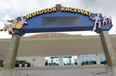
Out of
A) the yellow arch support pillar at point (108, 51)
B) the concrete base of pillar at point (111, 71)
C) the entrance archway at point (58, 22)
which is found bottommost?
the concrete base of pillar at point (111, 71)

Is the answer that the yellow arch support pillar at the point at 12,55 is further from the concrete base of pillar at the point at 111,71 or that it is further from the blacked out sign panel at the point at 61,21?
the concrete base of pillar at the point at 111,71

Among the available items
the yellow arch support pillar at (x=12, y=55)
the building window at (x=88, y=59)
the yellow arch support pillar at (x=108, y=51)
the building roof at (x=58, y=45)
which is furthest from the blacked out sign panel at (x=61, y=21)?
the building window at (x=88, y=59)

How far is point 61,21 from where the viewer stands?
1226 cm

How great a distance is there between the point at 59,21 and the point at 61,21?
0.18m

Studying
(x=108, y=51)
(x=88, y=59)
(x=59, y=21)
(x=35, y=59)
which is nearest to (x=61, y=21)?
(x=59, y=21)

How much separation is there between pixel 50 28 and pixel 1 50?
71.7ft

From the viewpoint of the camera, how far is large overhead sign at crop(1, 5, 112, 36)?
12.0m

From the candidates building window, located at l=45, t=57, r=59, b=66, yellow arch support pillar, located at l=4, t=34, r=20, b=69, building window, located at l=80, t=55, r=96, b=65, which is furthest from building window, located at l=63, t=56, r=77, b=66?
yellow arch support pillar, located at l=4, t=34, r=20, b=69

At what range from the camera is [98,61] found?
31078 millimetres

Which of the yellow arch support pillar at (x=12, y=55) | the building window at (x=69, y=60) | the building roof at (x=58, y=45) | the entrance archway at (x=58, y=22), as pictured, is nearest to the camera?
the yellow arch support pillar at (x=12, y=55)

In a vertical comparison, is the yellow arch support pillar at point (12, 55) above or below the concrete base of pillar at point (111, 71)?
above

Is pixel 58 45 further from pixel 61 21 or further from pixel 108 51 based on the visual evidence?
pixel 108 51

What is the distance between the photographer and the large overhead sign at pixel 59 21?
12039 mm

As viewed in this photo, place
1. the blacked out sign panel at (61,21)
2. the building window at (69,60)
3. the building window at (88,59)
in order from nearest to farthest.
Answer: the blacked out sign panel at (61,21), the building window at (88,59), the building window at (69,60)
